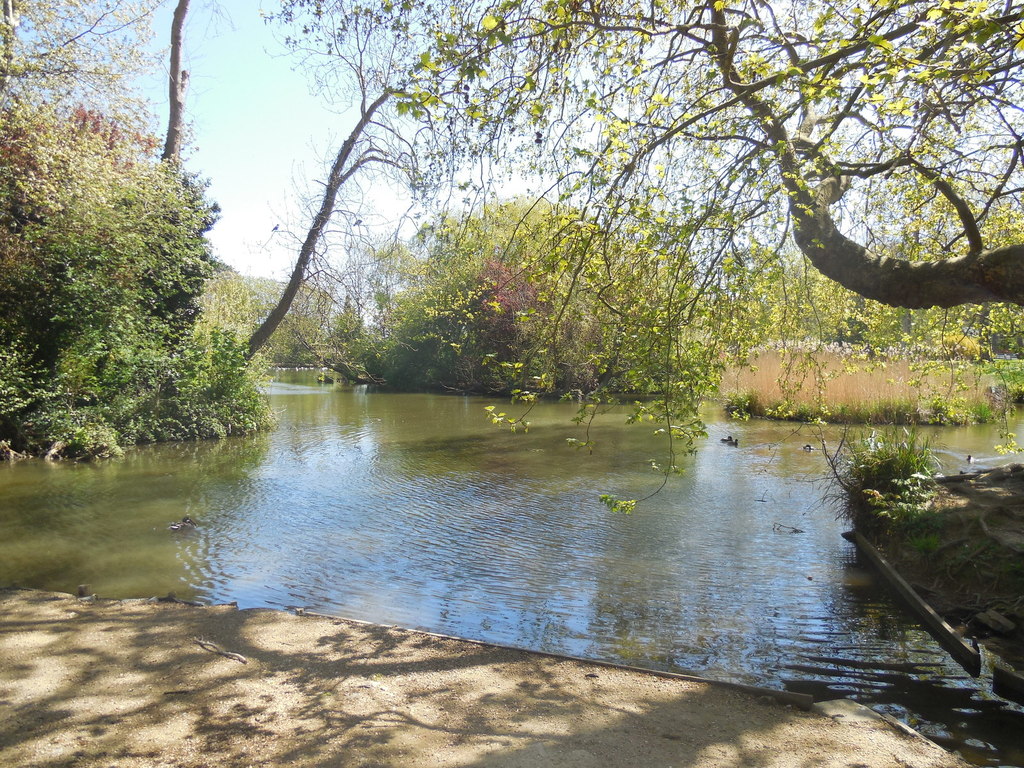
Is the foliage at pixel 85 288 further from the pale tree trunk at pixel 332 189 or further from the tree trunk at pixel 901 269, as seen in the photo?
the tree trunk at pixel 901 269

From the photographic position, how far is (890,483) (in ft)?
25.5

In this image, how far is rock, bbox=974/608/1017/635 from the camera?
5.46 m

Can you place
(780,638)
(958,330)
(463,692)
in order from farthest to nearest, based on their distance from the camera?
(958,330) → (780,638) → (463,692)

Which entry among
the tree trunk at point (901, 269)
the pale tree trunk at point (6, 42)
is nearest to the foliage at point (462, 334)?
the pale tree trunk at point (6, 42)

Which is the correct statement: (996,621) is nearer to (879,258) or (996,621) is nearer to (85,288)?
(879,258)

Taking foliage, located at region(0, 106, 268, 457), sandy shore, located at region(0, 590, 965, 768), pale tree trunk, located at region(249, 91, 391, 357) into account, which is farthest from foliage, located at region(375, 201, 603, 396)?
sandy shore, located at region(0, 590, 965, 768)

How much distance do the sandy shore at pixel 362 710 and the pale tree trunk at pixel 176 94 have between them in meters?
14.9

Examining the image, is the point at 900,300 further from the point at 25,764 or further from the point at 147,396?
the point at 147,396

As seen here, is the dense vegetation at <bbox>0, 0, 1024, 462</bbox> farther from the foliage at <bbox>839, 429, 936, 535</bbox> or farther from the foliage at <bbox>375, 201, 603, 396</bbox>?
the foliage at <bbox>375, 201, 603, 396</bbox>

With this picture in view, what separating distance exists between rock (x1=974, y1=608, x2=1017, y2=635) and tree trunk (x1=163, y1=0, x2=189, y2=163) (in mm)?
17667

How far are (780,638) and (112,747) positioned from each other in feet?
15.7

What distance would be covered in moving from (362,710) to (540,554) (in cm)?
426

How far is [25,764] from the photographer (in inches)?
124

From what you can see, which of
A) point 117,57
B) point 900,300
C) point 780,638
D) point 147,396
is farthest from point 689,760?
point 117,57
